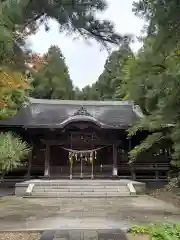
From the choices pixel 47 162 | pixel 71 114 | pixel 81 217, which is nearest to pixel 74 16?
pixel 81 217

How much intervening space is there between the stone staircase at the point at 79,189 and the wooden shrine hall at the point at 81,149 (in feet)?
5.03

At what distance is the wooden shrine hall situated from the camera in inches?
662

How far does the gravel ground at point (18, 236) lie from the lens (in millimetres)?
5715

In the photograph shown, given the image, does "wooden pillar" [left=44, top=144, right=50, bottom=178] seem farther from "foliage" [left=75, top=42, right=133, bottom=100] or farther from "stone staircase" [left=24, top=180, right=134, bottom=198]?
"foliage" [left=75, top=42, right=133, bottom=100]

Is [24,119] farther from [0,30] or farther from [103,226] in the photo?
[0,30]

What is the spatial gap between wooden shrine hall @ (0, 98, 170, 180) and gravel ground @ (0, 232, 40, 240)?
1035cm

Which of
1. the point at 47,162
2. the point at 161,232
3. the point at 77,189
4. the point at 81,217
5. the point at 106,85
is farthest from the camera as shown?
the point at 106,85

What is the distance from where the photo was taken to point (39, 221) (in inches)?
297

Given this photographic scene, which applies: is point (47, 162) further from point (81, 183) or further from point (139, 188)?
point (139, 188)

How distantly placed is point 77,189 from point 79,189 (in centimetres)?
10

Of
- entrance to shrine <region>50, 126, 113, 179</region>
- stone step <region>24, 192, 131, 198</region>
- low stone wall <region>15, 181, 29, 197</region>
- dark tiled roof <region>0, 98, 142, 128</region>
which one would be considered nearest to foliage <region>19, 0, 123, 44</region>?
stone step <region>24, 192, 131, 198</region>

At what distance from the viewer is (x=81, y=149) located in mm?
17516

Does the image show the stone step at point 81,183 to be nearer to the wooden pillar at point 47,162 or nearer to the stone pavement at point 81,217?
the wooden pillar at point 47,162

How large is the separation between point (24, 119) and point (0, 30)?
50.7 feet
